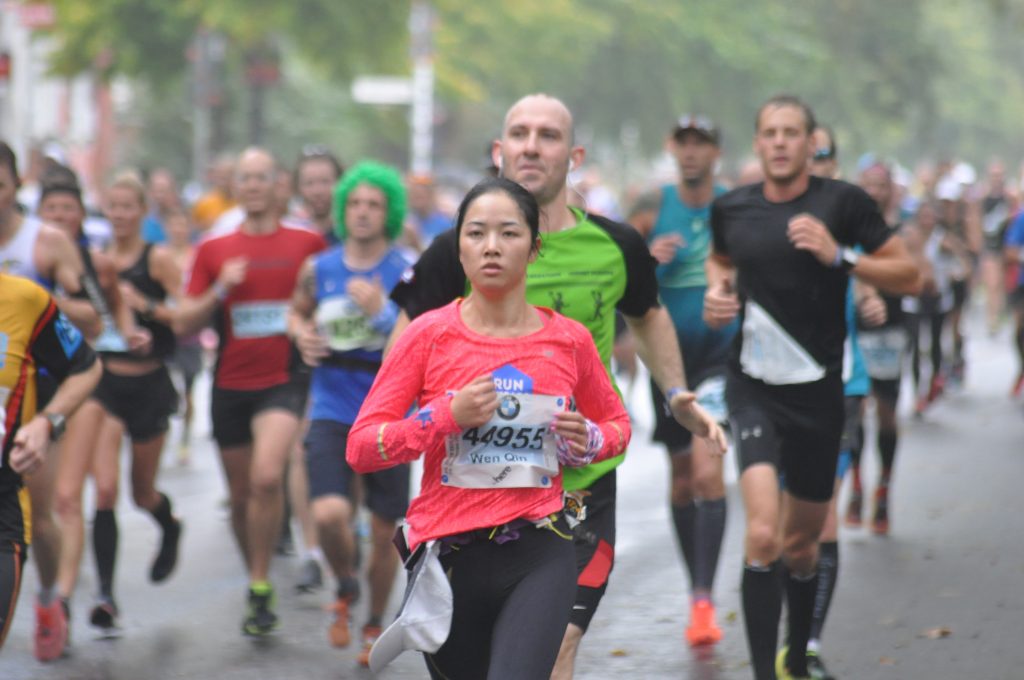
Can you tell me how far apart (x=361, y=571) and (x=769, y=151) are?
4.03 m

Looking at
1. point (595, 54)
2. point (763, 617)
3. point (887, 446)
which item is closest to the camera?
point (763, 617)

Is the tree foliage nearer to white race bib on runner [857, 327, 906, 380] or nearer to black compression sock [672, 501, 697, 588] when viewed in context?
white race bib on runner [857, 327, 906, 380]

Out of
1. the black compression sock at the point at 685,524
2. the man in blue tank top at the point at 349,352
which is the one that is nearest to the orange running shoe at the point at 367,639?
the man in blue tank top at the point at 349,352

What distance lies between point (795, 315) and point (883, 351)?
4688 millimetres

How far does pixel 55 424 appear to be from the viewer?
6.22 meters

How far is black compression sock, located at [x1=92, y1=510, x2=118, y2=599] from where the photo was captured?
8.73m

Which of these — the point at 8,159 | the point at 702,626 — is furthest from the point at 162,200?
the point at 8,159

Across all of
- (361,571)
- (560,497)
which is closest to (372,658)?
(560,497)

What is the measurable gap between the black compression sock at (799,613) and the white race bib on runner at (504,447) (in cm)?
249

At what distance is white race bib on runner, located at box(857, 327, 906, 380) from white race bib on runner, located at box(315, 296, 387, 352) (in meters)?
4.12

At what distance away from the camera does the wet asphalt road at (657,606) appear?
7785 millimetres

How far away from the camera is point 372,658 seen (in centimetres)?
477

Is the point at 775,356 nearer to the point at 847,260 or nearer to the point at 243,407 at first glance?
the point at 847,260

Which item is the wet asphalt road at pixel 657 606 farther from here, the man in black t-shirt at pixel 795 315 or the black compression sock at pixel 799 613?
the man in black t-shirt at pixel 795 315
